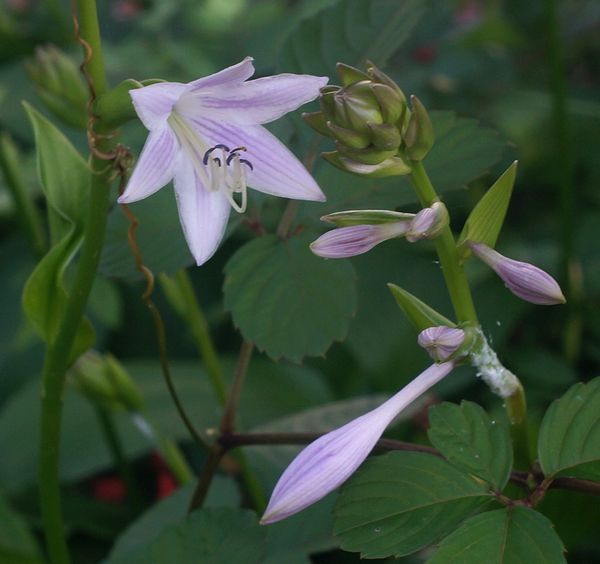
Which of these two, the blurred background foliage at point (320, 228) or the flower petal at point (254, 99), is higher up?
the flower petal at point (254, 99)

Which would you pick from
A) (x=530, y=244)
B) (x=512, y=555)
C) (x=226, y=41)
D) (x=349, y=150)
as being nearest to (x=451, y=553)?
(x=512, y=555)

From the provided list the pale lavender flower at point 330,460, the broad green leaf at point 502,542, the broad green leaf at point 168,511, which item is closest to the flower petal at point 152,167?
the pale lavender flower at point 330,460

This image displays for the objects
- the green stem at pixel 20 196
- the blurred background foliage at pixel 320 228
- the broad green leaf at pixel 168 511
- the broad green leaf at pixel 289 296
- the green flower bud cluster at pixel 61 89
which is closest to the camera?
the broad green leaf at pixel 289 296

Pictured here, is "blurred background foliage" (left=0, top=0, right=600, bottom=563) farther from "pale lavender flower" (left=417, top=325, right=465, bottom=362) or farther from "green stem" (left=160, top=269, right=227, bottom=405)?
"pale lavender flower" (left=417, top=325, right=465, bottom=362)

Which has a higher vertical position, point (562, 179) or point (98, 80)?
point (98, 80)

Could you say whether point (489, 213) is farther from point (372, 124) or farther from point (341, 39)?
point (341, 39)

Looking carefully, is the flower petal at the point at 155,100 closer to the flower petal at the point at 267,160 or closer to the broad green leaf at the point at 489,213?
the flower petal at the point at 267,160

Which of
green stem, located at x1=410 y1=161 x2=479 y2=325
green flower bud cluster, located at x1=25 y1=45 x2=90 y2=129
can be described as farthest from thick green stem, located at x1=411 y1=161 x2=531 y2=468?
green flower bud cluster, located at x1=25 y1=45 x2=90 y2=129

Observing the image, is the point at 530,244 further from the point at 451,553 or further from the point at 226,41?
the point at 451,553
